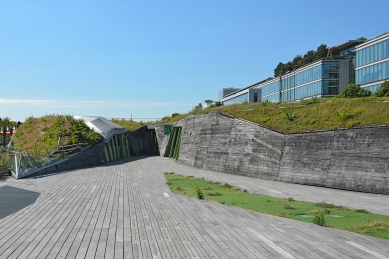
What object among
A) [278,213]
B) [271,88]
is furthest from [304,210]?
[271,88]

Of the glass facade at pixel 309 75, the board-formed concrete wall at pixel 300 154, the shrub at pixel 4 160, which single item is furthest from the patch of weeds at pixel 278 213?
the glass facade at pixel 309 75

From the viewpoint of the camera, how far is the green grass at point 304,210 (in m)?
10.9

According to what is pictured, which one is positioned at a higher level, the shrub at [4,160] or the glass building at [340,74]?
the glass building at [340,74]

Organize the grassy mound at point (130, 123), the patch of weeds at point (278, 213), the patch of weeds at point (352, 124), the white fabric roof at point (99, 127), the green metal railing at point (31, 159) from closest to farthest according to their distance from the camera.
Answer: the patch of weeds at point (278, 213)
the patch of weeds at point (352, 124)
the green metal railing at point (31, 159)
the white fabric roof at point (99, 127)
the grassy mound at point (130, 123)

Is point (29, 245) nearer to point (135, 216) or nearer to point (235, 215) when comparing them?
point (135, 216)

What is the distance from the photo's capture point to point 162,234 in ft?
31.9

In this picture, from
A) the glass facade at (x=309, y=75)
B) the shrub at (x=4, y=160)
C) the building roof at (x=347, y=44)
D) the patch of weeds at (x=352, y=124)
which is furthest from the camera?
the building roof at (x=347, y=44)

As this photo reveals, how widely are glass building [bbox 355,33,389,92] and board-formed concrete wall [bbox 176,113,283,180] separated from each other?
29.0 meters

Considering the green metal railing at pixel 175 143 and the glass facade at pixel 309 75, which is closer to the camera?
the green metal railing at pixel 175 143

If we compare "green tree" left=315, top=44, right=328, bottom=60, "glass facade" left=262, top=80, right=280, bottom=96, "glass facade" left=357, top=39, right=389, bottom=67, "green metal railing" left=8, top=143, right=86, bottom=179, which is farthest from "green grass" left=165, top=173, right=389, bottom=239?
"green tree" left=315, top=44, right=328, bottom=60

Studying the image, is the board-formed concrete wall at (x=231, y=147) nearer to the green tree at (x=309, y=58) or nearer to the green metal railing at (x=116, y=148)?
the green metal railing at (x=116, y=148)

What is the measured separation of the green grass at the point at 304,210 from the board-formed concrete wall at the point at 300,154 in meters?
5.53

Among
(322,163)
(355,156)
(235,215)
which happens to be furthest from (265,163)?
(235,215)

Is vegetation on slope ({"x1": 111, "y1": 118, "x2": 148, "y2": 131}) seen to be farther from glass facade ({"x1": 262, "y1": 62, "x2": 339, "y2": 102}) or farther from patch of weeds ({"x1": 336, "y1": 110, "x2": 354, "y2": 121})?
patch of weeds ({"x1": 336, "y1": 110, "x2": 354, "y2": 121})
